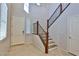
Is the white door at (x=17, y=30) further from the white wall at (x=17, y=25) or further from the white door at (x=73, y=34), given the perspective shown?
the white door at (x=73, y=34)

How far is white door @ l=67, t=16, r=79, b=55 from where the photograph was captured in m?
3.43

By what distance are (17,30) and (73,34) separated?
150 cm

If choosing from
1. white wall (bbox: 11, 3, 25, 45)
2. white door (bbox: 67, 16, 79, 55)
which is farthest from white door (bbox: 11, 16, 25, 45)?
white door (bbox: 67, 16, 79, 55)

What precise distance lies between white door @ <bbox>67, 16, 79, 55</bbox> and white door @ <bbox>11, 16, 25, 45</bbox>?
1.34m

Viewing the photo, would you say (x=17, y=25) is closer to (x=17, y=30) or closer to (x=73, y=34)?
(x=17, y=30)

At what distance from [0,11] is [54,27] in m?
2.08

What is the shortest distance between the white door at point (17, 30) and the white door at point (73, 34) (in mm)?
1335

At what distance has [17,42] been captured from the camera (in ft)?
11.5

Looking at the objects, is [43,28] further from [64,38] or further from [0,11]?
[0,11]

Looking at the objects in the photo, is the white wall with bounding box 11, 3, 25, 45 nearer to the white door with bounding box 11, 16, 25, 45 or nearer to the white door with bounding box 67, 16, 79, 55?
the white door with bounding box 11, 16, 25, 45

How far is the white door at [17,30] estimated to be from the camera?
10.7 ft

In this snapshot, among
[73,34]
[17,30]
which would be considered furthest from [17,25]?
[73,34]

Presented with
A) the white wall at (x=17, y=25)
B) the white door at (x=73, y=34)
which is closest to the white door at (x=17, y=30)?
the white wall at (x=17, y=25)

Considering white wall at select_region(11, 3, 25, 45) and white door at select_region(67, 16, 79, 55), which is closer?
white wall at select_region(11, 3, 25, 45)
